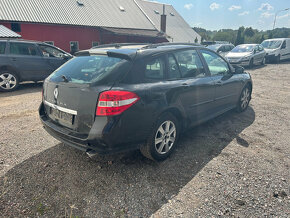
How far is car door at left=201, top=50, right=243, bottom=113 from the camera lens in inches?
155

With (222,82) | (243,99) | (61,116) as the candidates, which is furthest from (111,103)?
(243,99)

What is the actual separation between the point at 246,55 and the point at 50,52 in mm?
11966

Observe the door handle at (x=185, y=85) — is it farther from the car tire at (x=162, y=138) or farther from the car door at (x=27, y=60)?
the car door at (x=27, y=60)

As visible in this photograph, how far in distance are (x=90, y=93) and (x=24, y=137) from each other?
89.7 inches

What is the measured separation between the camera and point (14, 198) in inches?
91.0

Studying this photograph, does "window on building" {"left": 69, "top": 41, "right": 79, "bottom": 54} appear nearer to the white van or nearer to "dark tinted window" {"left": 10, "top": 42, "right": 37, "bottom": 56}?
"dark tinted window" {"left": 10, "top": 42, "right": 37, "bottom": 56}

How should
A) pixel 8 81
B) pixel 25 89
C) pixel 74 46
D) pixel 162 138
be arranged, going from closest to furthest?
pixel 162 138
pixel 8 81
pixel 25 89
pixel 74 46

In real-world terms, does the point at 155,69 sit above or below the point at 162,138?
above

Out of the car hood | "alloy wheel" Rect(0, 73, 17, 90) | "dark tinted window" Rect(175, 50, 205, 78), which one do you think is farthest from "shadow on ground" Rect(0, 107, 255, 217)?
the car hood

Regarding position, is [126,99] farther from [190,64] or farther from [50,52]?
[50,52]

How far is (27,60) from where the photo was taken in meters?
7.31

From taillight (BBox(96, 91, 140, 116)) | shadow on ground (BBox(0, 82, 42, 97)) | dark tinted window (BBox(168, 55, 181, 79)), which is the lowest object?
shadow on ground (BBox(0, 82, 42, 97))

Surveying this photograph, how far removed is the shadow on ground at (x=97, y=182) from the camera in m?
2.20

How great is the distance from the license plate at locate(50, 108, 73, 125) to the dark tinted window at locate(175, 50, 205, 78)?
1820 millimetres
